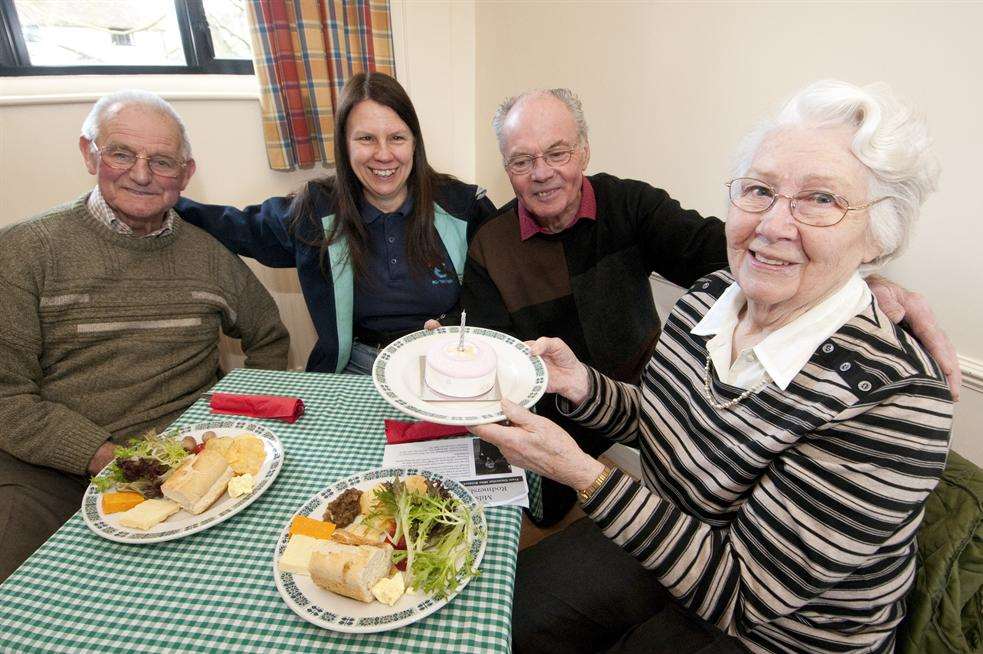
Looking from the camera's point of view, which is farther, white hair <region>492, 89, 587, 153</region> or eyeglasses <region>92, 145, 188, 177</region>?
white hair <region>492, 89, 587, 153</region>

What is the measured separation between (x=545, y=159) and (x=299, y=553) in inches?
53.7

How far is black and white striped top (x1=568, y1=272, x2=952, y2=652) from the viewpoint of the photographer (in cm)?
82

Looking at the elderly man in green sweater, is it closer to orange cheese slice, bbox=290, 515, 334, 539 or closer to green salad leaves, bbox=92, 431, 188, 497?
green salad leaves, bbox=92, 431, 188, 497

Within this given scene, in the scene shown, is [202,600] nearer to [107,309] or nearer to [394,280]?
[107,309]

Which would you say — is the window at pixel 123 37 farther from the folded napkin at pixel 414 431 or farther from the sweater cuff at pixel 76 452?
the folded napkin at pixel 414 431

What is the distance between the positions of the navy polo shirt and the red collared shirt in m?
0.35

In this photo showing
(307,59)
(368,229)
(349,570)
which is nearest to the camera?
(349,570)

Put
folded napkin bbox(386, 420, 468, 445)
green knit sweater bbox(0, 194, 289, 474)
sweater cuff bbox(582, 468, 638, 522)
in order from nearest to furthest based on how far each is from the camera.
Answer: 1. sweater cuff bbox(582, 468, 638, 522)
2. folded napkin bbox(386, 420, 468, 445)
3. green knit sweater bbox(0, 194, 289, 474)

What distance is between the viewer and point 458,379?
42.2 inches

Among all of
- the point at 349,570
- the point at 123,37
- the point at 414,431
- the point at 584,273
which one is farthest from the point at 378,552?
the point at 123,37

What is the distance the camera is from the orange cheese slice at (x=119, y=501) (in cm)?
98

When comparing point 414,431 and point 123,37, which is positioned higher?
point 123,37

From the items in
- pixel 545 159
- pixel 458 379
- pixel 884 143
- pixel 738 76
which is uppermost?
pixel 738 76

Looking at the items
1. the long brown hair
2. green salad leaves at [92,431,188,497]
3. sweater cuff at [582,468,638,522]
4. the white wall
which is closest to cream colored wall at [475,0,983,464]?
the white wall
